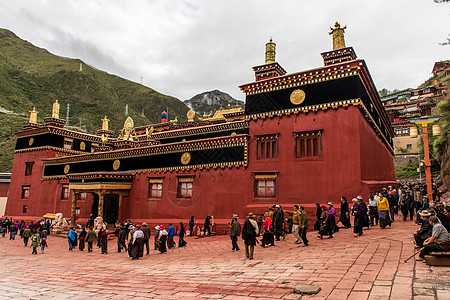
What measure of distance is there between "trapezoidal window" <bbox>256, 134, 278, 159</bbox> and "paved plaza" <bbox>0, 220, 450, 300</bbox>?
5.80 metres

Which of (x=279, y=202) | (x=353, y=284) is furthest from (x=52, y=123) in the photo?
(x=353, y=284)

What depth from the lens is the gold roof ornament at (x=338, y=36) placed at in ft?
57.6

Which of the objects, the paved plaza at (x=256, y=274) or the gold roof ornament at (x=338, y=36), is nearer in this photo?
the paved plaza at (x=256, y=274)

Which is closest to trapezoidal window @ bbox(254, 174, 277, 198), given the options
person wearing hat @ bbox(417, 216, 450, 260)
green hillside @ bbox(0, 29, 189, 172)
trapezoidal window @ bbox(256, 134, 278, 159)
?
trapezoidal window @ bbox(256, 134, 278, 159)

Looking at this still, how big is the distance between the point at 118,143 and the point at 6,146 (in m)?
38.3

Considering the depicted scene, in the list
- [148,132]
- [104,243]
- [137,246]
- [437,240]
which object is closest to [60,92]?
[148,132]

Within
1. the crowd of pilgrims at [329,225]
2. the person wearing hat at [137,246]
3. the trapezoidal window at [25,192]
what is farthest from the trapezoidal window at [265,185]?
the trapezoidal window at [25,192]

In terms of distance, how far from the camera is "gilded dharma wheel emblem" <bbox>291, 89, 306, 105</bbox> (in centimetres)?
1620

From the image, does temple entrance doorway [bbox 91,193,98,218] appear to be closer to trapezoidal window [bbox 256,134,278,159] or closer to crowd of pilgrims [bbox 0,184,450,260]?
crowd of pilgrims [bbox 0,184,450,260]

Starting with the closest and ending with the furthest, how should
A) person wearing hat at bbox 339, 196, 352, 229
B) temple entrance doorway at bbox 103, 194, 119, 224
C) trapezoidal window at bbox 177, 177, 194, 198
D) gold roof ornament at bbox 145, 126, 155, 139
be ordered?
person wearing hat at bbox 339, 196, 352, 229 → trapezoidal window at bbox 177, 177, 194, 198 → temple entrance doorway at bbox 103, 194, 119, 224 → gold roof ornament at bbox 145, 126, 155, 139

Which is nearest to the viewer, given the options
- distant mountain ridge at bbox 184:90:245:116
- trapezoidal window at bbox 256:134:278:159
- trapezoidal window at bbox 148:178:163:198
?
trapezoidal window at bbox 256:134:278:159

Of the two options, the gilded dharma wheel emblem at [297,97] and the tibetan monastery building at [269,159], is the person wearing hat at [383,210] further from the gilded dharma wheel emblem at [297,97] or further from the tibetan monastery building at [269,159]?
the gilded dharma wheel emblem at [297,97]

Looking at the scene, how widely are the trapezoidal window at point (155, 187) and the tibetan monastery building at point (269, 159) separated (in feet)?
0.26

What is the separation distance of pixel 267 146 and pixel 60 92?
91.3 m
